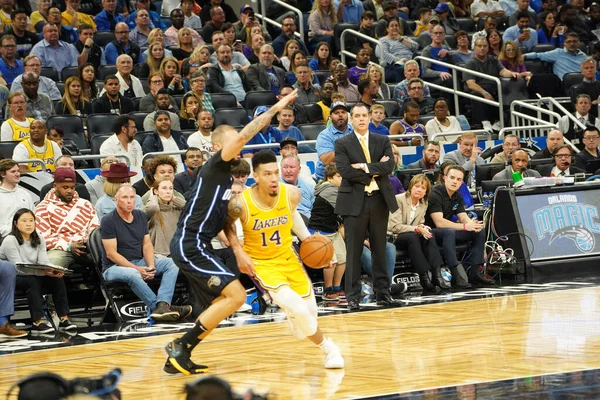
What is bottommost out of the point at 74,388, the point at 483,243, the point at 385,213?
the point at 483,243

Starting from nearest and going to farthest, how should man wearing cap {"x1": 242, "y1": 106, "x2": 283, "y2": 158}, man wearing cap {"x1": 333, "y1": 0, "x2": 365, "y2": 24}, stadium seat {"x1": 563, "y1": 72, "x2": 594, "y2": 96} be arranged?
1. man wearing cap {"x1": 242, "y1": 106, "x2": 283, "y2": 158}
2. stadium seat {"x1": 563, "y1": 72, "x2": 594, "y2": 96}
3. man wearing cap {"x1": 333, "y1": 0, "x2": 365, "y2": 24}

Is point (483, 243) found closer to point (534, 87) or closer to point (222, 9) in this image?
point (534, 87)

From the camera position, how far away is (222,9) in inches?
746

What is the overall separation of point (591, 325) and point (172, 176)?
17.0ft

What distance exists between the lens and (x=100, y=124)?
565 inches

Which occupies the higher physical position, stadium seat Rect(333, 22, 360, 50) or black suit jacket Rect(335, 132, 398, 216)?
stadium seat Rect(333, 22, 360, 50)

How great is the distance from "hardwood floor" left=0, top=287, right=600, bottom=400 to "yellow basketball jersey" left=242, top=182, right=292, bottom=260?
33.3 inches

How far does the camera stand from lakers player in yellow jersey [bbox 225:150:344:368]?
26.4 feet

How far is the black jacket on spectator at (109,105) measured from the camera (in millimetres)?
14711

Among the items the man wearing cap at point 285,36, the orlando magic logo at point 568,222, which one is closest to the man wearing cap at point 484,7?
the man wearing cap at point 285,36

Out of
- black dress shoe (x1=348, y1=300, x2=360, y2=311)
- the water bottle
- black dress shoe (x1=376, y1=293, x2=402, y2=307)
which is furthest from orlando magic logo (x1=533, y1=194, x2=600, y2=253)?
black dress shoe (x1=348, y1=300, x2=360, y2=311)

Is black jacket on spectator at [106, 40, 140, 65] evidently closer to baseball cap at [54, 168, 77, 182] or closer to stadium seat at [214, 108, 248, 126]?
stadium seat at [214, 108, 248, 126]

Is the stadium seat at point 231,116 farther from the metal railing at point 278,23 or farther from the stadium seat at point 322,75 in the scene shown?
the metal railing at point 278,23

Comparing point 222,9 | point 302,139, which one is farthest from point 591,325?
point 222,9
